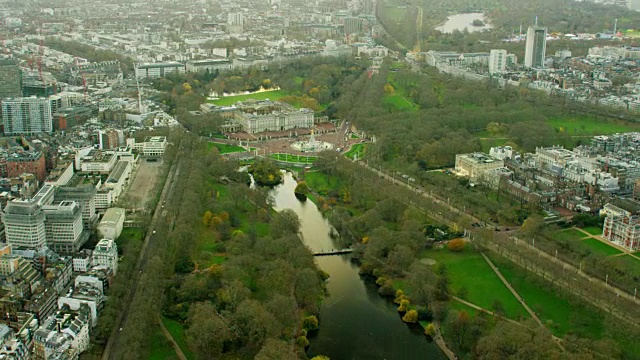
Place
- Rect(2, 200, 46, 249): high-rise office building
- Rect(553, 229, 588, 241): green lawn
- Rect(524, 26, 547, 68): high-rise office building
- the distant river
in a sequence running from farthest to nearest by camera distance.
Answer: the distant river
Rect(524, 26, 547, 68): high-rise office building
Rect(553, 229, 588, 241): green lawn
Rect(2, 200, 46, 249): high-rise office building

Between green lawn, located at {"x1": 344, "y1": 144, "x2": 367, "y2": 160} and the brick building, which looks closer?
the brick building

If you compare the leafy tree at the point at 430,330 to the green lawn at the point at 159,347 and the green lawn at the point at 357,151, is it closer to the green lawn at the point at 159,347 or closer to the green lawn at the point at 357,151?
the green lawn at the point at 159,347

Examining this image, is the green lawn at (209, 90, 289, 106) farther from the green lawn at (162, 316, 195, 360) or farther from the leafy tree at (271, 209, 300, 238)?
the green lawn at (162, 316, 195, 360)

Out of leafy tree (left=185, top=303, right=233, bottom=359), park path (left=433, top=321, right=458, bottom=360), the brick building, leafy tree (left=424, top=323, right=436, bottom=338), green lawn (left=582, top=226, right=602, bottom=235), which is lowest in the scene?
park path (left=433, top=321, right=458, bottom=360)

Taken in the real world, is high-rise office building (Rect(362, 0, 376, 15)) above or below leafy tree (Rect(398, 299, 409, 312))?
above

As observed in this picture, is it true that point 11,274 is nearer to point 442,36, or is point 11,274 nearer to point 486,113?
point 486,113

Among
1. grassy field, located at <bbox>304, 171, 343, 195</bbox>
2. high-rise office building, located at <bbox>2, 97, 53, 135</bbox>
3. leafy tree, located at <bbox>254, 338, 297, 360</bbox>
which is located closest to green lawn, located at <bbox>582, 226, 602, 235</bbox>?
grassy field, located at <bbox>304, 171, 343, 195</bbox>

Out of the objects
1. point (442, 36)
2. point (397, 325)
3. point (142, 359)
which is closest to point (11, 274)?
point (142, 359)
